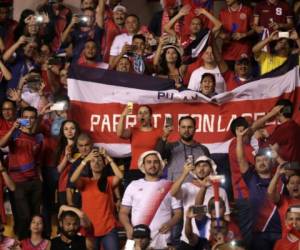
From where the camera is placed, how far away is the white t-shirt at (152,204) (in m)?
11.4

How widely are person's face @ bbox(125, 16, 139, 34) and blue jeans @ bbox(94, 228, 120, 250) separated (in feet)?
12.4

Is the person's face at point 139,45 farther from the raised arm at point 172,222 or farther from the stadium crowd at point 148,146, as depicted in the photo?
the raised arm at point 172,222

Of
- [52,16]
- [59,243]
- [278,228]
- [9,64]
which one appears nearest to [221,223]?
[278,228]

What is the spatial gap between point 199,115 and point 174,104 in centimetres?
32

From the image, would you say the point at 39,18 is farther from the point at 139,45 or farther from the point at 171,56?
the point at 171,56

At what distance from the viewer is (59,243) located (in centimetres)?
1144

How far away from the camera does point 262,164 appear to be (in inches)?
460

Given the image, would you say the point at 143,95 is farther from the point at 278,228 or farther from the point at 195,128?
the point at 278,228

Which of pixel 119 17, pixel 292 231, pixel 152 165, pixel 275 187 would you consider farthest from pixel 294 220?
pixel 119 17

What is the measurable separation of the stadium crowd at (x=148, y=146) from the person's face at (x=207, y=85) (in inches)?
0.6

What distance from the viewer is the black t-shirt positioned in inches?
448

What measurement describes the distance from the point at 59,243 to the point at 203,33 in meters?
4.18

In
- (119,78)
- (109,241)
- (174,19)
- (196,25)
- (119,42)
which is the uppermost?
(174,19)

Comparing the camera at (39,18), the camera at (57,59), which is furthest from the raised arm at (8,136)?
the camera at (39,18)
